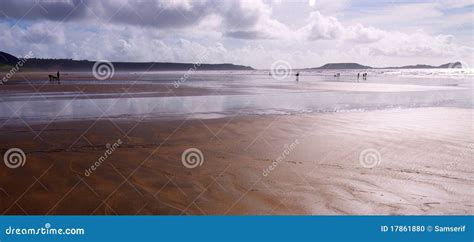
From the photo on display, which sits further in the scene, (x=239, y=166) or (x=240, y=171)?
(x=239, y=166)

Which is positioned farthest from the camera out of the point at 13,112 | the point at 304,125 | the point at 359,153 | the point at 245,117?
the point at 13,112

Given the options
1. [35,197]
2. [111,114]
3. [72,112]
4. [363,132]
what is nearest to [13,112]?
[72,112]

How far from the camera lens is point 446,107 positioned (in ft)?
53.7

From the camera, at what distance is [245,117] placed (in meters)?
12.9

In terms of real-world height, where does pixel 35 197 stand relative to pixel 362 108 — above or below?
below

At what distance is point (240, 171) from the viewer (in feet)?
21.8

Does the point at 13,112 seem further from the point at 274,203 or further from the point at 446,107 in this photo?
the point at 446,107

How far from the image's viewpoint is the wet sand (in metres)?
5.22

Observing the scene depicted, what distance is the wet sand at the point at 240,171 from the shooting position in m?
5.22
